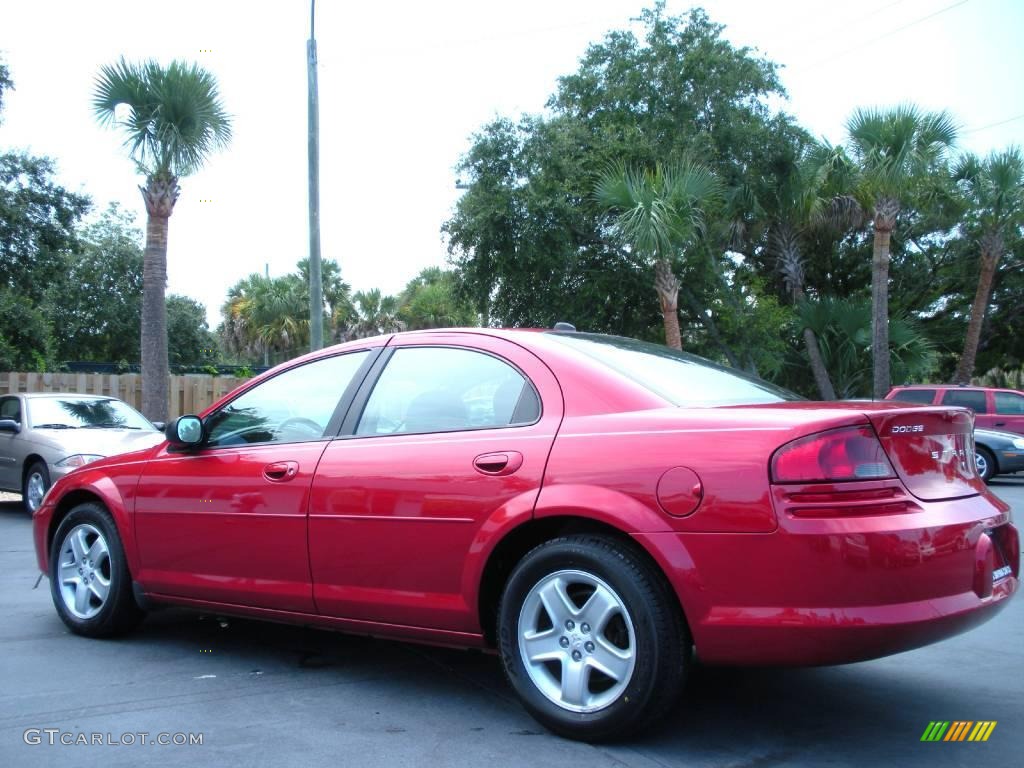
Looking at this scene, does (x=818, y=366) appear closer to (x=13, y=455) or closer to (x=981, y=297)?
(x=981, y=297)

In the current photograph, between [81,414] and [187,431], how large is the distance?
7.75 m

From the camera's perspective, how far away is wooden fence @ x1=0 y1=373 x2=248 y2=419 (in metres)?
19.7

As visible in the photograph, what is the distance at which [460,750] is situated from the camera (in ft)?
11.7

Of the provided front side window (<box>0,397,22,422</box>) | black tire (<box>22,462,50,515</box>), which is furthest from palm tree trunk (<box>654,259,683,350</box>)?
black tire (<box>22,462,50,515</box>)

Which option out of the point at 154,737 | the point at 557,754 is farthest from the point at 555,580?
the point at 154,737

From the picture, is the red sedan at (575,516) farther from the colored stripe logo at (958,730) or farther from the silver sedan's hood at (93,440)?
the silver sedan's hood at (93,440)

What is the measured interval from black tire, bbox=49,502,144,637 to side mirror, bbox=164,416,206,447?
27.1 inches

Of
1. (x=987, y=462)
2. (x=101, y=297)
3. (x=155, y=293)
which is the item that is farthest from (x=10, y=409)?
(x=101, y=297)

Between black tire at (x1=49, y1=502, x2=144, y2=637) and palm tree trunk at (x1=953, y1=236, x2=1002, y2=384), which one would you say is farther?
palm tree trunk at (x1=953, y1=236, x2=1002, y2=384)

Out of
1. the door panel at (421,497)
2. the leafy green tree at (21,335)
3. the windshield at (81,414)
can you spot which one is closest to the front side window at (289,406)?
the door panel at (421,497)

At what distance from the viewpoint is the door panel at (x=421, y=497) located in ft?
12.5

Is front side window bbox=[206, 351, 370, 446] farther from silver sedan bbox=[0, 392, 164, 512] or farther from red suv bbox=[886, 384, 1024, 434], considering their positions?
red suv bbox=[886, 384, 1024, 434]

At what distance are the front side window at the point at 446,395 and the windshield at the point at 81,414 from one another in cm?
811

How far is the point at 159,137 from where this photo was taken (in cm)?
1689
